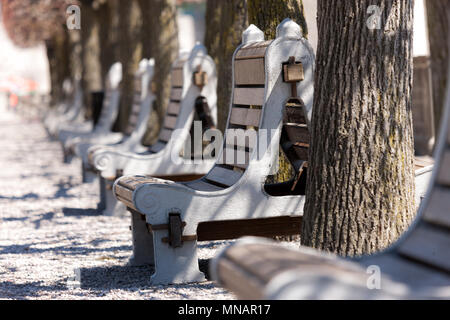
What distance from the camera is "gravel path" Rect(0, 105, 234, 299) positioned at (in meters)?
5.20

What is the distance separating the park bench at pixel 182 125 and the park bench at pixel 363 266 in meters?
4.47

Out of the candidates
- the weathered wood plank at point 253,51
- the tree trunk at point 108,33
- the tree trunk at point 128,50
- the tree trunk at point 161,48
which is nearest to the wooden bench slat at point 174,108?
the weathered wood plank at point 253,51

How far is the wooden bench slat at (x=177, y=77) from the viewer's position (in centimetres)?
777

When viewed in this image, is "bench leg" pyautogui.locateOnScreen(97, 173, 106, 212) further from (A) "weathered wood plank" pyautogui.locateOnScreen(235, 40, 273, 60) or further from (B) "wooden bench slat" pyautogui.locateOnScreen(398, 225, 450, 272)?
(B) "wooden bench slat" pyautogui.locateOnScreen(398, 225, 450, 272)

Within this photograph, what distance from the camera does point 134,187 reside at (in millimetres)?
5211

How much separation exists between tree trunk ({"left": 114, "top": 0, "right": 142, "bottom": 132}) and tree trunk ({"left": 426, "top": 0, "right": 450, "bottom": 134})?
5.67 meters

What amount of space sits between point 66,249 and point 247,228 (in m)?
2.03

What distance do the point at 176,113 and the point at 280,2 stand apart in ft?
5.46

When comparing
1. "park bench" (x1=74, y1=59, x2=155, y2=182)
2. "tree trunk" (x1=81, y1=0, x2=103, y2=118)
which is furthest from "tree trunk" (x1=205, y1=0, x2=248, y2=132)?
"tree trunk" (x1=81, y1=0, x2=103, y2=118)

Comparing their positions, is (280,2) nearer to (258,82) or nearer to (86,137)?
(258,82)

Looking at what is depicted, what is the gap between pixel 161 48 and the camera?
11.8 m

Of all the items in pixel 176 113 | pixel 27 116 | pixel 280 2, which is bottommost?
pixel 27 116
